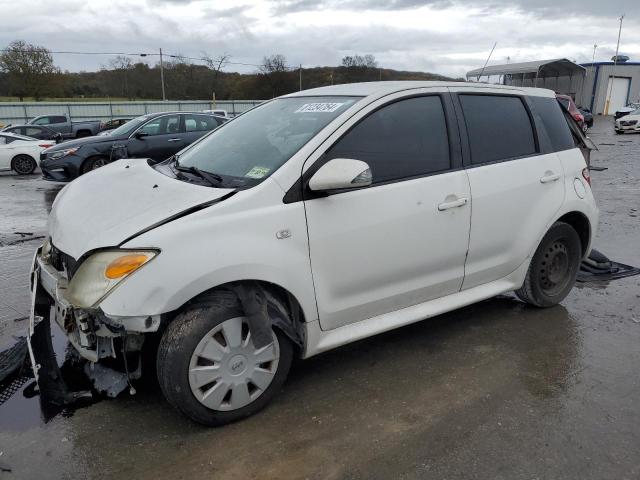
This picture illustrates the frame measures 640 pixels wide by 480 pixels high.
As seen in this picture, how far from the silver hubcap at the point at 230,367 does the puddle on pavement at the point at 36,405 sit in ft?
2.91

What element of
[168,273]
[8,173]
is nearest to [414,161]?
[168,273]

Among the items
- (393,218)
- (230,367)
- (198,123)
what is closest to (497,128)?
(393,218)

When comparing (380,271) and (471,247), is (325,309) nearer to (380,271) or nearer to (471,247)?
(380,271)

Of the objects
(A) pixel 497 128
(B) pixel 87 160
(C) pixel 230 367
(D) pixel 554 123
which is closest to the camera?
(C) pixel 230 367

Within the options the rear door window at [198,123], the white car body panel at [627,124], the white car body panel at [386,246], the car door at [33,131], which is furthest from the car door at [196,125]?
the white car body panel at [627,124]

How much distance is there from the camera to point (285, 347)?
3055 millimetres

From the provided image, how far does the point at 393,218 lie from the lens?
328cm

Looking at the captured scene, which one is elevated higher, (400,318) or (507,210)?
(507,210)

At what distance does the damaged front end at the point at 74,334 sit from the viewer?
2.66 m

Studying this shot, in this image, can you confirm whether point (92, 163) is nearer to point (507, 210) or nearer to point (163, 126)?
point (163, 126)

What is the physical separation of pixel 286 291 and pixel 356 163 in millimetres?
810

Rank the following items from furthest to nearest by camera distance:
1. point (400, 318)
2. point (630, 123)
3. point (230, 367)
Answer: point (630, 123), point (400, 318), point (230, 367)

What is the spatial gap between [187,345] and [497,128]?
106 inches

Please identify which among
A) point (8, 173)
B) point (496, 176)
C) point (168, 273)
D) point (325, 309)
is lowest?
point (8, 173)
